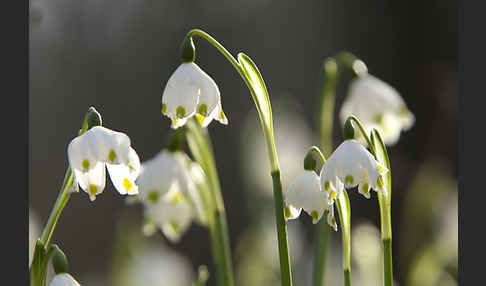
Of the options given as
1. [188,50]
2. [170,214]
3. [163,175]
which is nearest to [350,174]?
[188,50]

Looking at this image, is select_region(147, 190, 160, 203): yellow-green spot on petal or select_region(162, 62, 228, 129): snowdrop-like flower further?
select_region(147, 190, 160, 203): yellow-green spot on petal

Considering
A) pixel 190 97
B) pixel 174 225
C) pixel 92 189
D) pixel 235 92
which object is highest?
pixel 235 92

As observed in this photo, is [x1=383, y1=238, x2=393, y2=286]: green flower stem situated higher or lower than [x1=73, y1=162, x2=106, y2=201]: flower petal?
lower

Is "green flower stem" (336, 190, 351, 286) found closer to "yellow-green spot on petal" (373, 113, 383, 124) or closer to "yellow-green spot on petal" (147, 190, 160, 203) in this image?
"yellow-green spot on petal" (147, 190, 160, 203)

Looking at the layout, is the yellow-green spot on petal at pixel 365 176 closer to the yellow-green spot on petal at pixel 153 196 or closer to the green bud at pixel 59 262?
the green bud at pixel 59 262

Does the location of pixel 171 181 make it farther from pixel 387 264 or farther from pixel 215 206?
pixel 387 264

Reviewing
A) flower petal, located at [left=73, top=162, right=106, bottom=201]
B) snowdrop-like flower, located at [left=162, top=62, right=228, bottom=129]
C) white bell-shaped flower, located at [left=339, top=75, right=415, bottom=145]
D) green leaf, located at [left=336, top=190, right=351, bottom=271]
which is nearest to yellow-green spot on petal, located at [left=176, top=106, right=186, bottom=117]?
snowdrop-like flower, located at [left=162, top=62, right=228, bottom=129]

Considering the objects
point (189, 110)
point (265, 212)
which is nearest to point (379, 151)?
point (189, 110)
